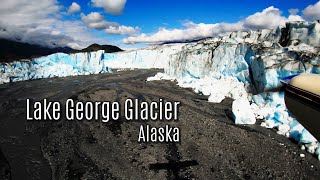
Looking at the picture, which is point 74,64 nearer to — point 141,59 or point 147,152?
point 141,59

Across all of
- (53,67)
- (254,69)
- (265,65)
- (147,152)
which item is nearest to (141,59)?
(53,67)

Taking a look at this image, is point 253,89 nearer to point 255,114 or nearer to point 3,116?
point 255,114

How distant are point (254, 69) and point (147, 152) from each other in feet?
50.2

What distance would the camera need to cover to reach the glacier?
18594 millimetres

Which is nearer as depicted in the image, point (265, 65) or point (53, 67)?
point (265, 65)

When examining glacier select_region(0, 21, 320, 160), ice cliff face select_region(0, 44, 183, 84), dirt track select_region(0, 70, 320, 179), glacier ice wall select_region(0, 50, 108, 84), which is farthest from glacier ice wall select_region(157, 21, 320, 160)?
glacier ice wall select_region(0, 50, 108, 84)

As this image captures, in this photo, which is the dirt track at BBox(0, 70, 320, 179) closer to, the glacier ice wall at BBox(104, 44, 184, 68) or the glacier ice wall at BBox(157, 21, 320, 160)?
the glacier ice wall at BBox(157, 21, 320, 160)

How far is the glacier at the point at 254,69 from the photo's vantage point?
732 inches

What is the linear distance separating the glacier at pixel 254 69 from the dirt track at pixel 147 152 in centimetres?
152

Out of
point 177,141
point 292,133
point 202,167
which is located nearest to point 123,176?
point 202,167

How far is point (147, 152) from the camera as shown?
14305 millimetres

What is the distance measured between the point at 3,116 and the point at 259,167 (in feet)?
65.5

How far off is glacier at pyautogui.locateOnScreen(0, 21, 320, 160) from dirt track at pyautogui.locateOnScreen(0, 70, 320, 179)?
1.52m

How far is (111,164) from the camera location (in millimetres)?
13156
